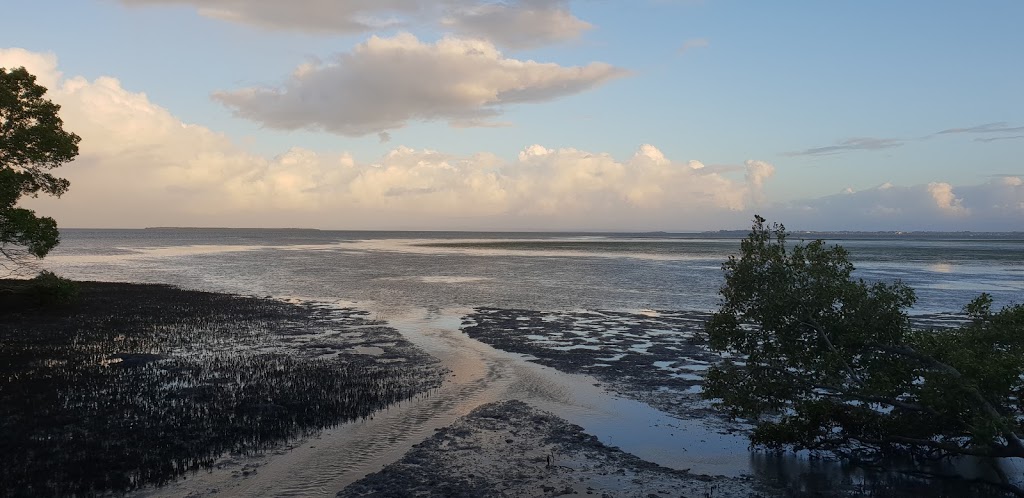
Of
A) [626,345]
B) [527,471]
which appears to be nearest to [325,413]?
[527,471]

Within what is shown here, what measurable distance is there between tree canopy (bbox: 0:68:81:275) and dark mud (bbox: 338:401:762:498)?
2364 cm

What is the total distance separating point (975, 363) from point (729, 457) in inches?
260

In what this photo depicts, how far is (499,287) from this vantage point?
66500 millimetres

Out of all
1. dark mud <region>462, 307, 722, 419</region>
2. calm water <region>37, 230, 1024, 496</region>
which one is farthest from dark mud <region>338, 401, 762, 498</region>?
dark mud <region>462, 307, 722, 419</region>

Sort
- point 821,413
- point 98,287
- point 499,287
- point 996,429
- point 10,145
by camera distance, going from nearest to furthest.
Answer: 1. point 996,429
2. point 821,413
3. point 10,145
4. point 98,287
5. point 499,287

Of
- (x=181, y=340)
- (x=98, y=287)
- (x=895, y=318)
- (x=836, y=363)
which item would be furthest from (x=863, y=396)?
(x=98, y=287)

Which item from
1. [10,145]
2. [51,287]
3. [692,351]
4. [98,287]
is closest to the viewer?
[10,145]

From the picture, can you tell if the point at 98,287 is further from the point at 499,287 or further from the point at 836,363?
the point at 836,363

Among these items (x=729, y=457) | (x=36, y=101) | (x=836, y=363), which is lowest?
(x=729, y=457)

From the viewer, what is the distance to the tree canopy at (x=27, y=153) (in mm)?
27000

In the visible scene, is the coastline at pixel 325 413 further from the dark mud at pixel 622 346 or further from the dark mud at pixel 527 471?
the dark mud at pixel 622 346

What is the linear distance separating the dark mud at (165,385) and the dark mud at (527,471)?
4207mm

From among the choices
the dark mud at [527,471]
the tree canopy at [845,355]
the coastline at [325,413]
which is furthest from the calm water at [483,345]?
the tree canopy at [845,355]

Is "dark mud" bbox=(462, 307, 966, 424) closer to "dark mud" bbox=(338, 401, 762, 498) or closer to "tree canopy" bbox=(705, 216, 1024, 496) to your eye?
"tree canopy" bbox=(705, 216, 1024, 496)
